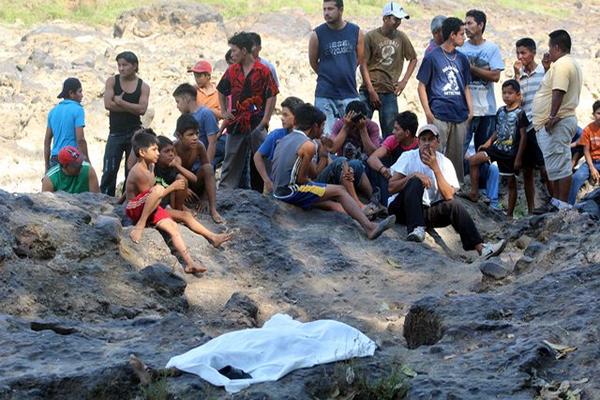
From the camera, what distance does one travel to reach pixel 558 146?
431 inches

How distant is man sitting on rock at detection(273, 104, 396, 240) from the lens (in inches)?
392

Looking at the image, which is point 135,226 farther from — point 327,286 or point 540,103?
point 540,103

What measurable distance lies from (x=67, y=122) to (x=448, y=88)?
148 inches

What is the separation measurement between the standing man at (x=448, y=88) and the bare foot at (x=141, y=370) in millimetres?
6385

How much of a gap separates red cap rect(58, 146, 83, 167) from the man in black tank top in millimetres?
1121

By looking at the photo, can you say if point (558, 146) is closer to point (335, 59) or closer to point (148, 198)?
point (335, 59)

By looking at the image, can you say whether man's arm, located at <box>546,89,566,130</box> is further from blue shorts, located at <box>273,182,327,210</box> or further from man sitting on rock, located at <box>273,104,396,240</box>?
blue shorts, located at <box>273,182,327,210</box>

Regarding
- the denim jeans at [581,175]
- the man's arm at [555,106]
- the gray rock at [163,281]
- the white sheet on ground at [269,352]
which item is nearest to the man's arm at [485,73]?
the man's arm at [555,106]

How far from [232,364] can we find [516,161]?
6899mm

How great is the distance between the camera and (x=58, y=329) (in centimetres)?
632

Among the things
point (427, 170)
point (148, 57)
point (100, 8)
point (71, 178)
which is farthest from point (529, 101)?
point (100, 8)

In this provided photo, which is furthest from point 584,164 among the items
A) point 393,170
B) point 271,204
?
point 271,204

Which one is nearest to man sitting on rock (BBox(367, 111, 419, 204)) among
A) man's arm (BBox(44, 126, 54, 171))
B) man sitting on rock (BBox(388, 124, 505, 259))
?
man sitting on rock (BBox(388, 124, 505, 259))

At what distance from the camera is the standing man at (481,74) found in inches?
469
